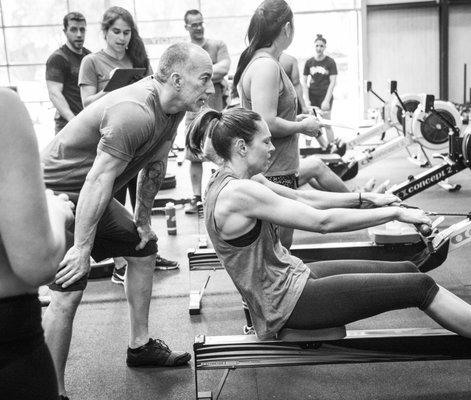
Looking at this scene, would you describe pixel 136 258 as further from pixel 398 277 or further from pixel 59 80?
pixel 59 80

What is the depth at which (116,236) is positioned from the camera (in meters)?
2.41

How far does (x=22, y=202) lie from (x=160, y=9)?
12.4m

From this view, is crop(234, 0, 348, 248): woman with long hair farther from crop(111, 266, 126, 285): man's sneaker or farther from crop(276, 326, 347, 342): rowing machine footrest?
crop(111, 266, 126, 285): man's sneaker

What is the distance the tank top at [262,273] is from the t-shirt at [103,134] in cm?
32

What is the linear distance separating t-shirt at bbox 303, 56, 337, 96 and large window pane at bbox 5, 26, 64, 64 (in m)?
5.28

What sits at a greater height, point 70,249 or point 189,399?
point 70,249

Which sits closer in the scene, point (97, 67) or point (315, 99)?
point (97, 67)

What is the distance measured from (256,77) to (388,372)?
1.29m

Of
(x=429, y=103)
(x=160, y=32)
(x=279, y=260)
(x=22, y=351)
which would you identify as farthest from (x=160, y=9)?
(x=22, y=351)

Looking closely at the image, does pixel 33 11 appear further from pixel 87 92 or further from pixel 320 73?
pixel 87 92

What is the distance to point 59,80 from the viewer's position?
4.10 metres

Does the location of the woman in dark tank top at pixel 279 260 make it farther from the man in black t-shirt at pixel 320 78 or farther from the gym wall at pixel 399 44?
the gym wall at pixel 399 44

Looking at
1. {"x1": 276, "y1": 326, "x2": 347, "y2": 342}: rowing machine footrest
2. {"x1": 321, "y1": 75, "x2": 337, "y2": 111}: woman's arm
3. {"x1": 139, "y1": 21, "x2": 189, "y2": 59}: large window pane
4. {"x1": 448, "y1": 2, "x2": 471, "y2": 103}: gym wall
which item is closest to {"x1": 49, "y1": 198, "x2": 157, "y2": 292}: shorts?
{"x1": 276, "y1": 326, "x2": 347, "y2": 342}: rowing machine footrest

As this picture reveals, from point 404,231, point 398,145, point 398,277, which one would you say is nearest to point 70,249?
point 398,277
